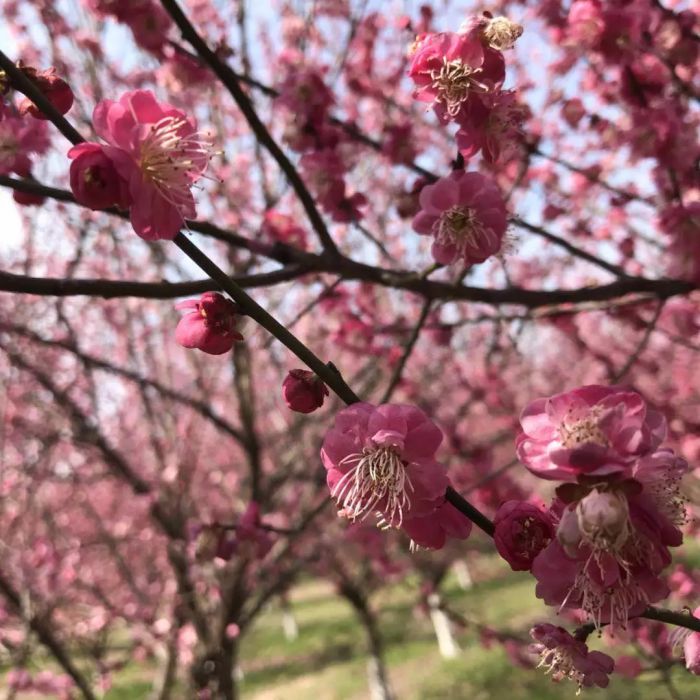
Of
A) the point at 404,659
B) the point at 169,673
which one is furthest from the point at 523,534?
the point at 404,659

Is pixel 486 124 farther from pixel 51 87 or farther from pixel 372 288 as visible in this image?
pixel 372 288

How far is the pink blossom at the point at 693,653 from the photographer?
1.04 meters

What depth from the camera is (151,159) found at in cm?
108

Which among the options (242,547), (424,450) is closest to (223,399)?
(242,547)

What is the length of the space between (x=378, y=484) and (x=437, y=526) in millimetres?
128

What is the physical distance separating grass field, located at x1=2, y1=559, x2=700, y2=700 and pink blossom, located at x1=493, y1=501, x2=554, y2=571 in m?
6.35

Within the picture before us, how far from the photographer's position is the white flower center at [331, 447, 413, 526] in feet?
3.44

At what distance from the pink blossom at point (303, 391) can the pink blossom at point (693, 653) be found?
70cm

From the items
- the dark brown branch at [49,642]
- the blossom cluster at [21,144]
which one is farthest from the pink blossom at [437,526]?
the dark brown branch at [49,642]

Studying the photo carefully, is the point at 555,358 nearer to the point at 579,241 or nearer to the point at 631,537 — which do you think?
the point at 579,241

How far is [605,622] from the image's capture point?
100cm

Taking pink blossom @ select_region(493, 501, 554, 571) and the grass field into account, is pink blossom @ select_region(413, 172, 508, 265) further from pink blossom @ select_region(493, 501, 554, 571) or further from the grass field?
the grass field

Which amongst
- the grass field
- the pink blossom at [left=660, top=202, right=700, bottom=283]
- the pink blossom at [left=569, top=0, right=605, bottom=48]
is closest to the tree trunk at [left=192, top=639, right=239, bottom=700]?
the pink blossom at [left=660, top=202, right=700, bottom=283]

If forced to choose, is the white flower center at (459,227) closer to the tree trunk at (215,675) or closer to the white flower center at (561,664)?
the white flower center at (561,664)
